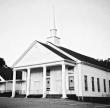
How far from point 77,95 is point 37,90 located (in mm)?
7466

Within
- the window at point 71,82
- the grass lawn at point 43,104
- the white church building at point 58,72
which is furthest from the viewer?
the window at point 71,82

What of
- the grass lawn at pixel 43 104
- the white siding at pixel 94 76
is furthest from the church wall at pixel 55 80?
the grass lawn at pixel 43 104

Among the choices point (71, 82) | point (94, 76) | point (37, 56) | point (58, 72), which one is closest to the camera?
point (71, 82)

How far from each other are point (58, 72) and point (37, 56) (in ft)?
13.1

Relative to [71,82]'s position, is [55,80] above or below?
above

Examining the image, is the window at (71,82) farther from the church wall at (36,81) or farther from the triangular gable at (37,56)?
the church wall at (36,81)

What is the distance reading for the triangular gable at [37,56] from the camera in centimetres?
2666

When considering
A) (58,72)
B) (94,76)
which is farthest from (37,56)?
(94,76)

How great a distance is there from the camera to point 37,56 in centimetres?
2862

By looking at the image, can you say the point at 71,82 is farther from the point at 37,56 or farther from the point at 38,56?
the point at 37,56

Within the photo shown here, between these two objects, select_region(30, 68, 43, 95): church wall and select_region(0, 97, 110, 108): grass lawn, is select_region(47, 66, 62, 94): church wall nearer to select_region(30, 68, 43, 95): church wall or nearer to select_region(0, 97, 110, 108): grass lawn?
select_region(30, 68, 43, 95): church wall

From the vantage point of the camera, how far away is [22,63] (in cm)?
3028

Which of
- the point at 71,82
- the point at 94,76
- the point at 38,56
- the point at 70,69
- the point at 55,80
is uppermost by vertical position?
the point at 38,56

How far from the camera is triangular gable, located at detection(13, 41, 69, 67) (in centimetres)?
2666
